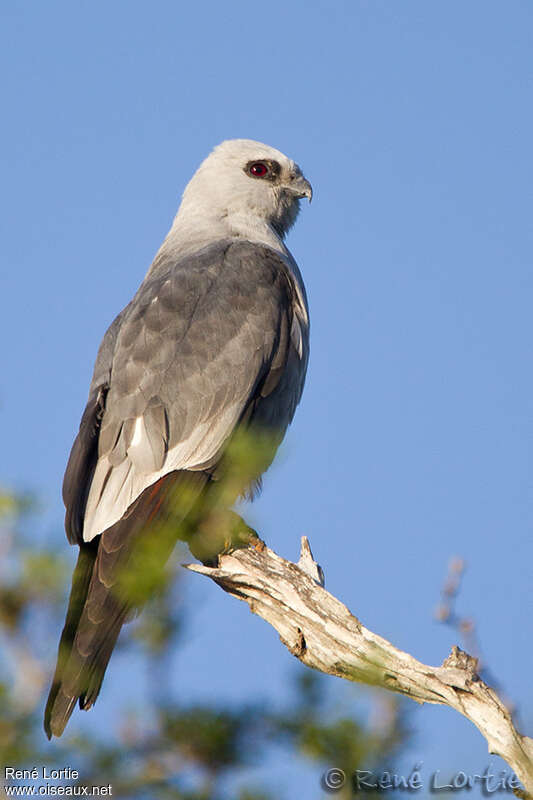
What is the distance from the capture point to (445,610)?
7.65 ft

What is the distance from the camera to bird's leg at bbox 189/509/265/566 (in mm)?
5062

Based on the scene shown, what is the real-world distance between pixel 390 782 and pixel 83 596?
2569 mm

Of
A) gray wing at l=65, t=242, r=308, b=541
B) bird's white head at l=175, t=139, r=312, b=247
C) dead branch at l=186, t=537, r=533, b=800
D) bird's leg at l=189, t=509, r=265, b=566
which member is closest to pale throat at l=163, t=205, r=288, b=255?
bird's white head at l=175, t=139, r=312, b=247

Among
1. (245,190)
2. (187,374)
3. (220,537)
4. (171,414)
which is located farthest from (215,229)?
(220,537)

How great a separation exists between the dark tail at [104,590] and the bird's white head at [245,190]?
286 centimetres

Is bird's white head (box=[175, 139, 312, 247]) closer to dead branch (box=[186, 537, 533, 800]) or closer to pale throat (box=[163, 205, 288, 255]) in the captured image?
pale throat (box=[163, 205, 288, 255])

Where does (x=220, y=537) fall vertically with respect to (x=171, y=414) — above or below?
below

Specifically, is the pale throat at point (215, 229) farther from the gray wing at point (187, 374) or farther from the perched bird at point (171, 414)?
the gray wing at point (187, 374)

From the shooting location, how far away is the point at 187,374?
18.4 ft

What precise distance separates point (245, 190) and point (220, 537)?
3446mm

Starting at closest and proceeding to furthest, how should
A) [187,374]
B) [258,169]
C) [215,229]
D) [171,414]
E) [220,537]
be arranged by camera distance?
[220,537] → [171,414] → [187,374] → [215,229] → [258,169]

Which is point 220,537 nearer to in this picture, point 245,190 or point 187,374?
point 187,374

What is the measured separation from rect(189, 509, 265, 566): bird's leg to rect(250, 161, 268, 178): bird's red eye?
11.4 ft

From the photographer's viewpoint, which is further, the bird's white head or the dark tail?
the bird's white head
